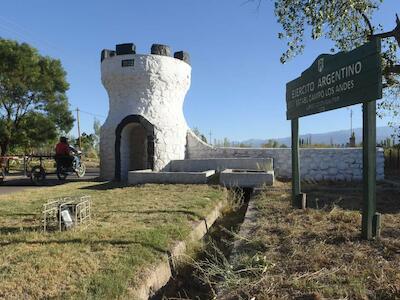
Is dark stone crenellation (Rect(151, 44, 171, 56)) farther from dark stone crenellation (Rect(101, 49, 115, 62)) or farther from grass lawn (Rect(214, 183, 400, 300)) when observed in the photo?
grass lawn (Rect(214, 183, 400, 300))

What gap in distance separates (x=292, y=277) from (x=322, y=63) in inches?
158

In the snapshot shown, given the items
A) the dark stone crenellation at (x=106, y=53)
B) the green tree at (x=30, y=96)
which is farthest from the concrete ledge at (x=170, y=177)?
the green tree at (x=30, y=96)

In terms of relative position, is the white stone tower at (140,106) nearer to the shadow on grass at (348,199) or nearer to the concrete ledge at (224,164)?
the concrete ledge at (224,164)

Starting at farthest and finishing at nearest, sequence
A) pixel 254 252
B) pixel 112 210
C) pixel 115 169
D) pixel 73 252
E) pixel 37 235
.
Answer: pixel 115 169, pixel 112 210, pixel 37 235, pixel 73 252, pixel 254 252

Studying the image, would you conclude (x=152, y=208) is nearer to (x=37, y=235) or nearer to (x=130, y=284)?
(x=37, y=235)

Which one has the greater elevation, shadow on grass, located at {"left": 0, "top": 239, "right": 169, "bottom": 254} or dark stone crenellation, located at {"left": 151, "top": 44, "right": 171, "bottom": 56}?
dark stone crenellation, located at {"left": 151, "top": 44, "right": 171, "bottom": 56}

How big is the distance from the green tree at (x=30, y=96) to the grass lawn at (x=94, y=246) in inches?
648

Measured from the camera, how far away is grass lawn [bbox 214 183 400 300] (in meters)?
3.67

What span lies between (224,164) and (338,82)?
8.86 m

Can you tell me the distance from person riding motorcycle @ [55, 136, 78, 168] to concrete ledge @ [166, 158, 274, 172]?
3763mm

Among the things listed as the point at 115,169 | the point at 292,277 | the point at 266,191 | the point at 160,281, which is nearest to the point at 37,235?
the point at 160,281

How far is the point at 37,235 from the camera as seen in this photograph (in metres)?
6.26

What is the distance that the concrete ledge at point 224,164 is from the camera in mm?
14555

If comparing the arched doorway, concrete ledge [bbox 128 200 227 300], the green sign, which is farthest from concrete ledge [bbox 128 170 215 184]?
concrete ledge [bbox 128 200 227 300]
